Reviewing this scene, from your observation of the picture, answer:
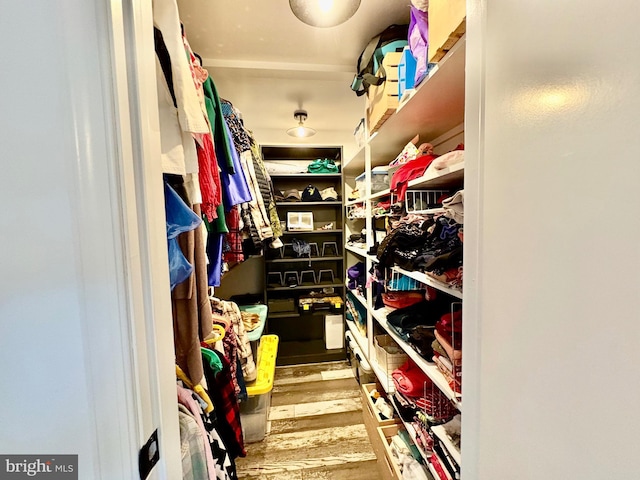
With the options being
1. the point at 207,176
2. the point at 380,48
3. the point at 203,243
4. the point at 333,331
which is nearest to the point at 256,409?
the point at 333,331

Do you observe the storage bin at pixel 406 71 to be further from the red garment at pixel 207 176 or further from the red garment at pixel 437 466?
the red garment at pixel 437 466

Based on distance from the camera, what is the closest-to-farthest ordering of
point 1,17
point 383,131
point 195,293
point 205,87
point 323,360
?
point 1,17, point 195,293, point 205,87, point 383,131, point 323,360

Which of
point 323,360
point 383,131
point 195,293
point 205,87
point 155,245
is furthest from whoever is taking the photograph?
point 323,360

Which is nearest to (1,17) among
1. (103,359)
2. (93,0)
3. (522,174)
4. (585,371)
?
(93,0)

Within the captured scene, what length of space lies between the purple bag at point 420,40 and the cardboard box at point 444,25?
79mm

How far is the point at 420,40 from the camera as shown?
90 cm

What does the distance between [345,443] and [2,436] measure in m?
1.62

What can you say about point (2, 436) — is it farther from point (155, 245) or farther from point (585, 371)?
point (585, 371)

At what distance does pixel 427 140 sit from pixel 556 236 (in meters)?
1.18

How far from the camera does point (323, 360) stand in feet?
7.96

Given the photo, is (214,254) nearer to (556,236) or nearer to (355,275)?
(556,236)

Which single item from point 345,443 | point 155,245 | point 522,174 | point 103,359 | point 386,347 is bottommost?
point 345,443

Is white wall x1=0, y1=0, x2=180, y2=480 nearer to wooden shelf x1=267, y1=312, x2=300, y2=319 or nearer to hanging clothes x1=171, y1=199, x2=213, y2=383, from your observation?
hanging clothes x1=171, y1=199, x2=213, y2=383

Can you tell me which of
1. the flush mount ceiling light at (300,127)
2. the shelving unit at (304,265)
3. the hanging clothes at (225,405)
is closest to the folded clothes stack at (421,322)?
the hanging clothes at (225,405)
